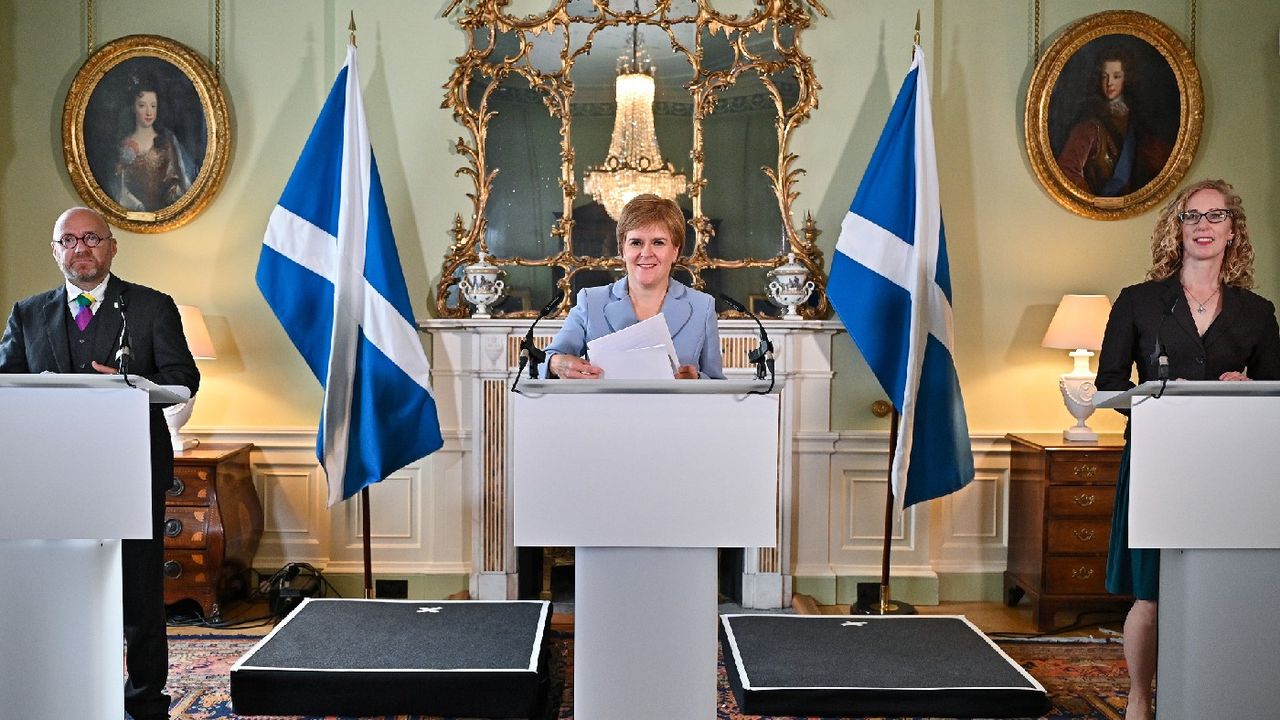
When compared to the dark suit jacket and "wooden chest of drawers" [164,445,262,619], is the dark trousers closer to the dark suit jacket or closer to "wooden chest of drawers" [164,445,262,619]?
the dark suit jacket

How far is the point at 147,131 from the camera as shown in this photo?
4406 mm

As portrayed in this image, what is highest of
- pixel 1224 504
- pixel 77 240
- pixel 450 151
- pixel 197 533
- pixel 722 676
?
pixel 450 151

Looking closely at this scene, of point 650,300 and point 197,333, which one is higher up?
point 650,300

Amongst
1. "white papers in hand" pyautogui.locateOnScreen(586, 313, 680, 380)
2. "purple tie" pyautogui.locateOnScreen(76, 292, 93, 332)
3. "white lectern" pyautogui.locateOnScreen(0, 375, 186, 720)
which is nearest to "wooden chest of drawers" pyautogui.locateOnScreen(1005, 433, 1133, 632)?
"white papers in hand" pyautogui.locateOnScreen(586, 313, 680, 380)

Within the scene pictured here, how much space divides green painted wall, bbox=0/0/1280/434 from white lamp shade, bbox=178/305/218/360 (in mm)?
249

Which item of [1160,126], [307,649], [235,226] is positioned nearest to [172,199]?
[235,226]

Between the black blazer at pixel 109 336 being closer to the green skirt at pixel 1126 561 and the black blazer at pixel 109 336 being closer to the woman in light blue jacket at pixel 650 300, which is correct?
the woman in light blue jacket at pixel 650 300

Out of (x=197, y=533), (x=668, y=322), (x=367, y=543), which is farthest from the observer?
(x=367, y=543)

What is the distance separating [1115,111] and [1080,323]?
3.46ft

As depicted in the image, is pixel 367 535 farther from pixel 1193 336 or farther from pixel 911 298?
pixel 1193 336

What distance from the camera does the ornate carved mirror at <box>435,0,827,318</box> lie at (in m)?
4.42

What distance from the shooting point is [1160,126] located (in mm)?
4406

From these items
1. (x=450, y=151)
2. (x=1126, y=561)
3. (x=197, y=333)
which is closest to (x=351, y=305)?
(x=197, y=333)

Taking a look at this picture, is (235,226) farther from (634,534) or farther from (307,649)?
(634,534)
